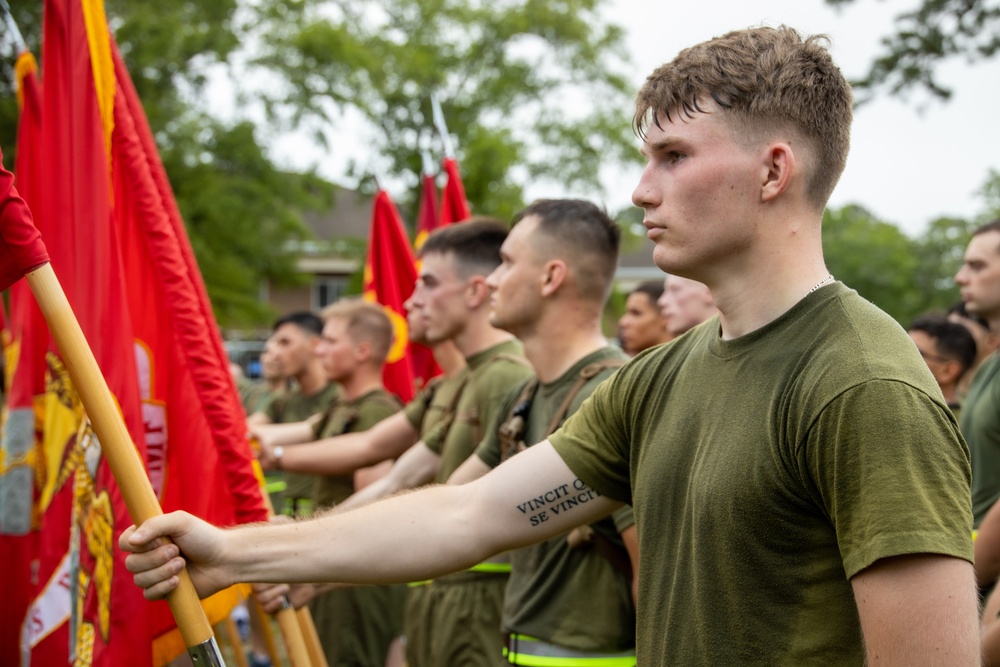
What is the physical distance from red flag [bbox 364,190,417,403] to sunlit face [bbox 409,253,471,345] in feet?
12.0

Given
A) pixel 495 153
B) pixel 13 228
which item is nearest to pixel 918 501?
pixel 13 228

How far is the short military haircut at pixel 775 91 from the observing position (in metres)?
2.08

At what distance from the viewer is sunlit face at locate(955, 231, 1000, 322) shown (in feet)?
17.6

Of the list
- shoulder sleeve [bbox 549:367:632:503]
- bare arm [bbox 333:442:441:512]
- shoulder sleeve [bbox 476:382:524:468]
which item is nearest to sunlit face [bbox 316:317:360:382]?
bare arm [bbox 333:442:441:512]

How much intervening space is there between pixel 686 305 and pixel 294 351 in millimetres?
4356

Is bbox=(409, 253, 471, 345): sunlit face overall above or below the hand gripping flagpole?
above

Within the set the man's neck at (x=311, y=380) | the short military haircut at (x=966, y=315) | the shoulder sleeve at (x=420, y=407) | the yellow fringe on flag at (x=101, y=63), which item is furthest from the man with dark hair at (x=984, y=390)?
the man's neck at (x=311, y=380)

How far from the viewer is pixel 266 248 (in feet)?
79.0

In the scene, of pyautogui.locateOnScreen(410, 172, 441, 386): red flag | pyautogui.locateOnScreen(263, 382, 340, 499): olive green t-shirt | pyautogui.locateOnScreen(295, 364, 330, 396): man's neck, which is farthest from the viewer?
pyautogui.locateOnScreen(410, 172, 441, 386): red flag

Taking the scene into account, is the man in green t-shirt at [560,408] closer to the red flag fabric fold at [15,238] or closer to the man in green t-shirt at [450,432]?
the man in green t-shirt at [450,432]

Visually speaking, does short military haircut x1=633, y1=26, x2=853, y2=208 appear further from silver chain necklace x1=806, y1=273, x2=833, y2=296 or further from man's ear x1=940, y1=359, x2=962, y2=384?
man's ear x1=940, y1=359, x2=962, y2=384

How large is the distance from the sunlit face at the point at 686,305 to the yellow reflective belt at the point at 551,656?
2588 mm

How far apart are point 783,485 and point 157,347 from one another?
2561 mm

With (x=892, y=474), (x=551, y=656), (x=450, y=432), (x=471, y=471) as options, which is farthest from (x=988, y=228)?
(x=892, y=474)
